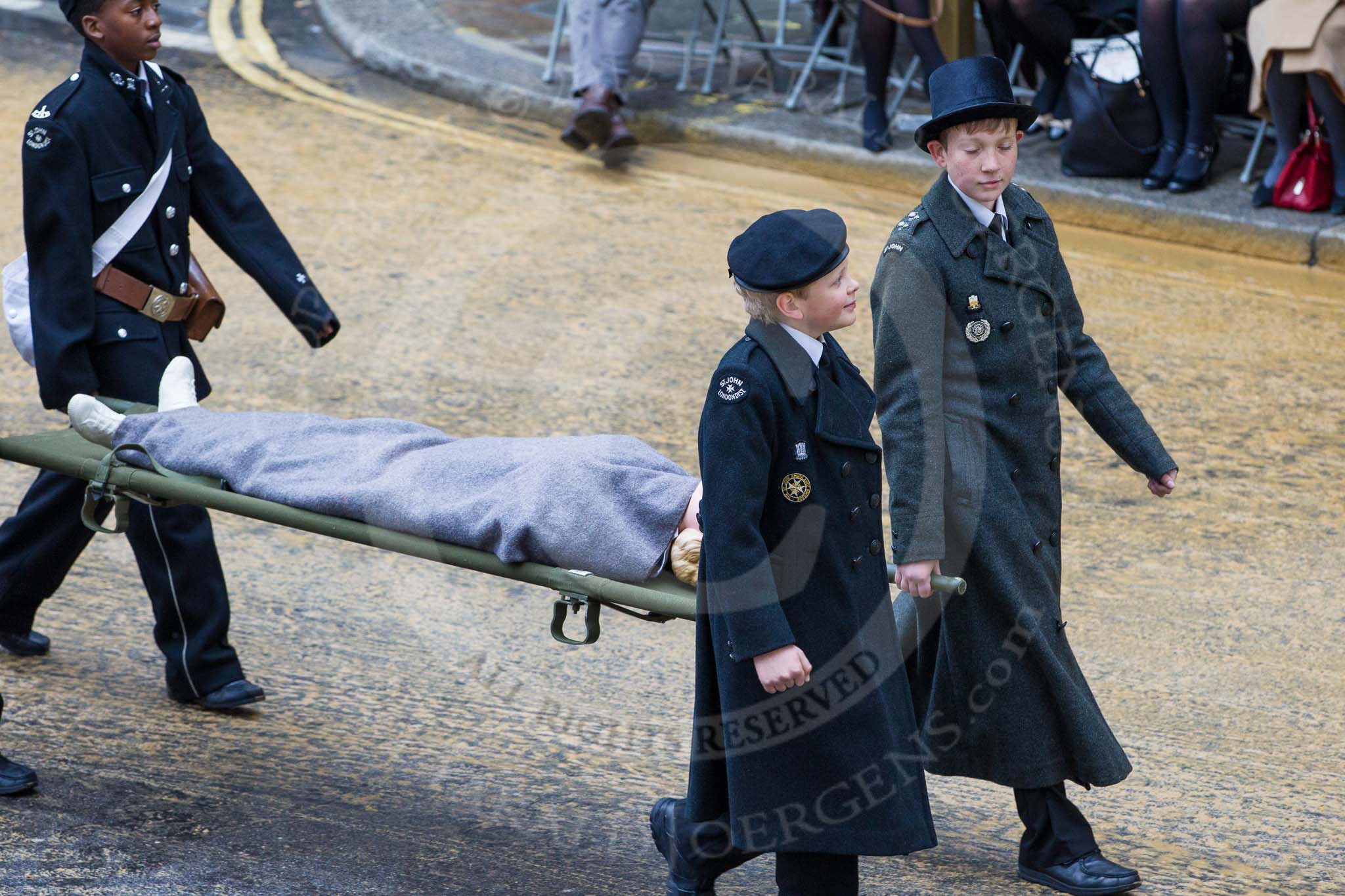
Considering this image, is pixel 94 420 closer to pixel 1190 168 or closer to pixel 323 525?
pixel 323 525

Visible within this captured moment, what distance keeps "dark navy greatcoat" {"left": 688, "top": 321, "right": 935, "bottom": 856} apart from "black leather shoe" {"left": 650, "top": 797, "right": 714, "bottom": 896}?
233 mm

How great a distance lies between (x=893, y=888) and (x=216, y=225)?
243 centimetres

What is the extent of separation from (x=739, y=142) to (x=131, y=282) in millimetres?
4830

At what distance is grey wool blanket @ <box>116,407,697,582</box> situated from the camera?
3160mm

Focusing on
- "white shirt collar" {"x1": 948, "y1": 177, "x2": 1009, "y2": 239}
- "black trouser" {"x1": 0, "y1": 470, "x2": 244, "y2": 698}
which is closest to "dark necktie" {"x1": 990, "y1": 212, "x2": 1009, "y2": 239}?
"white shirt collar" {"x1": 948, "y1": 177, "x2": 1009, "y2": 239}

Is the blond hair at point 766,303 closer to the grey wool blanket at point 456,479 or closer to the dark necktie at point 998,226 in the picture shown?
the grey wool blanket at point 456,479

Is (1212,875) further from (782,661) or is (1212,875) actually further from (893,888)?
(782,661)

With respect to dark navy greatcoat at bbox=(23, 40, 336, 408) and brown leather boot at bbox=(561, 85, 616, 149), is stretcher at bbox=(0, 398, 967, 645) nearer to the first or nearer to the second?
dark navy greatcoat at bbox=(23, 40, 336, 408)

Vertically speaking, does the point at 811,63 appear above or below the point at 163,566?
above

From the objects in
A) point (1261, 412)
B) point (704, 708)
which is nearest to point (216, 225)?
point (704, 708)

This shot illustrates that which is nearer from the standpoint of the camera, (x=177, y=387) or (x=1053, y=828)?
(x=1053, y=828)

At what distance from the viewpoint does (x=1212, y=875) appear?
3422 mm

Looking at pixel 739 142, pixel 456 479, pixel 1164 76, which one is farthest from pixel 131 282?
pixel 1164 76

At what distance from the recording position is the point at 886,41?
796 cm
